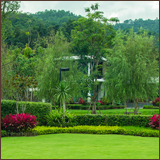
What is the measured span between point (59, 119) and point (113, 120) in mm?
3644

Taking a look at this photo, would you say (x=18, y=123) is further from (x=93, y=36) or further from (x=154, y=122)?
(x=93, y=36)

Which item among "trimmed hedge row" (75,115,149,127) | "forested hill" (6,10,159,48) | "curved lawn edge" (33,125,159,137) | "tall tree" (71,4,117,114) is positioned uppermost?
"forested hill" (6,10,159,48)

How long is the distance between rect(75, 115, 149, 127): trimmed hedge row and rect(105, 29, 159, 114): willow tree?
3.87 meters

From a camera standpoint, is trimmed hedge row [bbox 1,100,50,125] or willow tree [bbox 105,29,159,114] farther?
willow tree [bbox 105,29,159,114]

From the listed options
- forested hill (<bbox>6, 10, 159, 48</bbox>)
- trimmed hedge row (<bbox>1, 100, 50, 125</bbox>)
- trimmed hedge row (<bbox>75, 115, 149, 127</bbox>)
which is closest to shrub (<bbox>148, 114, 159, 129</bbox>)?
trimmed hedge row (<bbox>75, 115, 149, 127</bbox>)

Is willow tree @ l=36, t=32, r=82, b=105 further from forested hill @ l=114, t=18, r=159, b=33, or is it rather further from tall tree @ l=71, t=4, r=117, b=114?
forested hill @ l=114, t=18, r=159, b=33

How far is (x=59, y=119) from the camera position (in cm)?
1659

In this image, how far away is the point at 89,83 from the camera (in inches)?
1149

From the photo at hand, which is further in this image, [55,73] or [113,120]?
[55,73]

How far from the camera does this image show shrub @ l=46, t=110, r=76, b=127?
16395mm

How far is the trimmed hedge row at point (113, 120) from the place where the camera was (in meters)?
16.6

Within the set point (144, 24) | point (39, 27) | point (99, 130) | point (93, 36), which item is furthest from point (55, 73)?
point (144, 24)

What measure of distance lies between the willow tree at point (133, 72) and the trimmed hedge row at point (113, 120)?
387 cm

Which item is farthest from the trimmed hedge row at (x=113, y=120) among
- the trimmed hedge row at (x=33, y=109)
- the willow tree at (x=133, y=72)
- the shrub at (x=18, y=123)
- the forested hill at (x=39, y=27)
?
the forested hill at (x=39, y=27)
